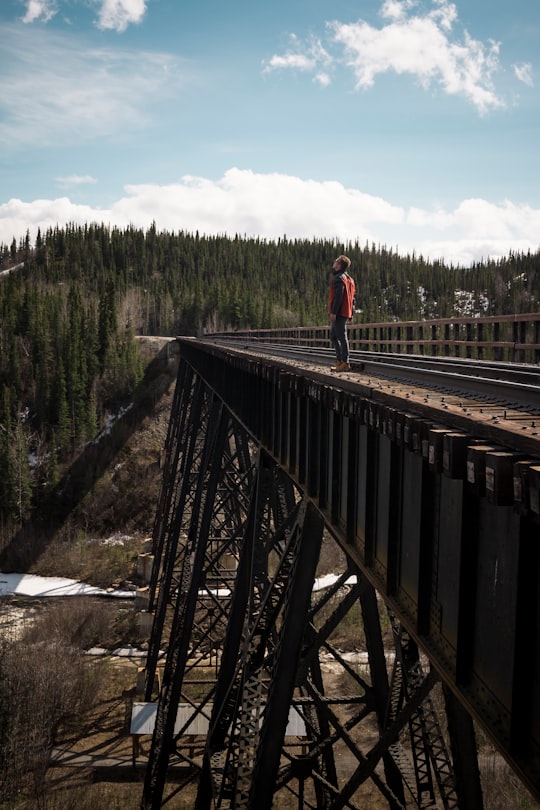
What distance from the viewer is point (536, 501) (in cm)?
281

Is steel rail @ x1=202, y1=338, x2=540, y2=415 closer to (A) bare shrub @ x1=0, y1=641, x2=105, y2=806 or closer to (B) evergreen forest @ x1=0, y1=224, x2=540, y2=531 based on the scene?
(A) bare shrub @ x1=0, y1=641, x2=105, y2=806

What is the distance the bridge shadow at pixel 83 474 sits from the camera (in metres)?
48.4

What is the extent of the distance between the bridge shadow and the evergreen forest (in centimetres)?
126

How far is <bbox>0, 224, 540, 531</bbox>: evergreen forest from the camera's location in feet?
206

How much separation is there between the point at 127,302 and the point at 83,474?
44854 millimetres

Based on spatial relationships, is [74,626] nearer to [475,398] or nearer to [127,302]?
[475,398]

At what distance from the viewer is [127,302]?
97.8 m

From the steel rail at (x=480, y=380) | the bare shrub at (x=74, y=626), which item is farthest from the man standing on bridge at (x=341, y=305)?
the bare shrub at (x=74, y=626)

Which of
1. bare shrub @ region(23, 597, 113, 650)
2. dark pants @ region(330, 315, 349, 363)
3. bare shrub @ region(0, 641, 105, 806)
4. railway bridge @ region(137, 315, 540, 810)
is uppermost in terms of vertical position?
dark pants @ region(330, 315, 349, 363)

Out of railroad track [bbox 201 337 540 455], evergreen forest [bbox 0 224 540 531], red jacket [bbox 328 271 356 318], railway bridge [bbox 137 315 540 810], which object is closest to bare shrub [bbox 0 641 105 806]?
railway bridge [bbox 137 315 540 810]

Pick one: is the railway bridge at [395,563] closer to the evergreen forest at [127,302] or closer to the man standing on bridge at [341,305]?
the man standing on bridge at [341,305]

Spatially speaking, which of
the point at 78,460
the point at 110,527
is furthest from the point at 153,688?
the point at 78,460

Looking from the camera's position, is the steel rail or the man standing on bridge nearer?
the steel rail

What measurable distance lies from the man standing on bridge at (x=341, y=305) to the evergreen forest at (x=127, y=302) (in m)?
50.2
